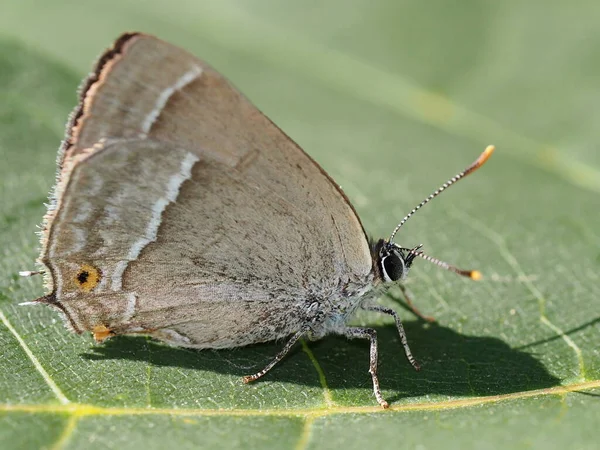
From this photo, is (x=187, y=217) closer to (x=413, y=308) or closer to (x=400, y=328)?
(x=400, y=328)

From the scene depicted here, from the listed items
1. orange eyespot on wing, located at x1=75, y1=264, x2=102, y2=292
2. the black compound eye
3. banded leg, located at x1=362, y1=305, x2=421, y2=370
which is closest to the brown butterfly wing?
orange eyespot on wing, located at x1=75, y1=264, x2=102, y2=292

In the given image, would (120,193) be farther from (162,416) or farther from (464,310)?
(464,310)

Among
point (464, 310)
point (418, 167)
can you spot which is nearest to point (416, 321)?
point (464, 310)

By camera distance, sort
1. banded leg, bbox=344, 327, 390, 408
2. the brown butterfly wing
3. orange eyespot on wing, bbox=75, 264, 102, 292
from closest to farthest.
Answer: the brown butterfly wing
banded leg, bbox=344, 327, 390, 408
orange eyespot on wing, bbox=75, 264, 102, 292

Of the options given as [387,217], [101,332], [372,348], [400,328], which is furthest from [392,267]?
[101,332]

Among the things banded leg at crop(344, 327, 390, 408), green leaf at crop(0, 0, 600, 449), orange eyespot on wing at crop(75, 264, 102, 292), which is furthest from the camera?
orange eyespot on wing at crop(75, 264, 102, 292)

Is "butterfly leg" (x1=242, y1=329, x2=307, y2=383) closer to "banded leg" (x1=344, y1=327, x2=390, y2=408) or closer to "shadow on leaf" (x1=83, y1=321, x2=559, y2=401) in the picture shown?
"shadow on leaf" (x1=83, y1=321, x2=559, y2=401)
